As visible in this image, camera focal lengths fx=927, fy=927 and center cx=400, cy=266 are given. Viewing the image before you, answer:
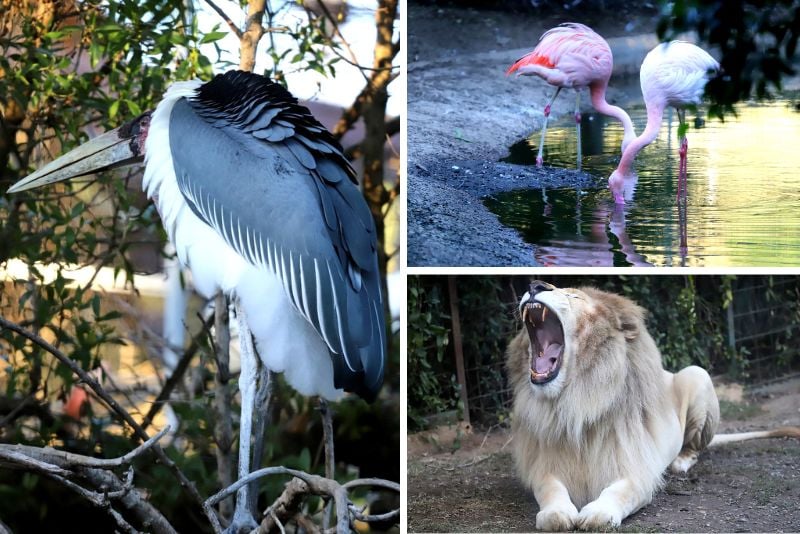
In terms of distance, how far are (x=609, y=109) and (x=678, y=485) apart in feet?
2.97

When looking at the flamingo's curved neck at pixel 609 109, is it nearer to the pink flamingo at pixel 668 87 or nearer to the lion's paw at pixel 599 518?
the pink flamingo at pixel 668 87

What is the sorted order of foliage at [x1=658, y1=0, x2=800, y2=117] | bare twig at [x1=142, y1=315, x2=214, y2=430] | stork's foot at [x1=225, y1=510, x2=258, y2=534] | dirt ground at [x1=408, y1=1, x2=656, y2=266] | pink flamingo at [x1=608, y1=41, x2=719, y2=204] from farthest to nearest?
1. bare twig at [x1=142, y1=315, x2=214, y2=430]
2. dirt ground at [x1=408, y1=1, x2=656, y2=266]
3. pink flamingo at [x1=608, y1=41, x2=719, y2=204]
4. stork's foot at [x1=225, y1=510, x2=258, y2=534]
5. foliage at [x1=658, y1=0, x2=800, y2=117]

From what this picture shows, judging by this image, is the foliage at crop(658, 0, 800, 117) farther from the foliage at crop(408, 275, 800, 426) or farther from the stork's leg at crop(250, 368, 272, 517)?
the stork's leg at crop(250, 368, 272, 517)

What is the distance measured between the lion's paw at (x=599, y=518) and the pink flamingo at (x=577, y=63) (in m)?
0.83

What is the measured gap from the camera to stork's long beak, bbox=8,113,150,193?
235cm

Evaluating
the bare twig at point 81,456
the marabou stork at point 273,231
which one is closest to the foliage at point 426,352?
the marabou stork at point 273,231

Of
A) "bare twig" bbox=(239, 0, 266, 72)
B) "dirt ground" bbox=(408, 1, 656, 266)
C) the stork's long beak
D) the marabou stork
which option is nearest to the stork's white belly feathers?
the marabou stork

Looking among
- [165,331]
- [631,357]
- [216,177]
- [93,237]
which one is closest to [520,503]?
[631,357]

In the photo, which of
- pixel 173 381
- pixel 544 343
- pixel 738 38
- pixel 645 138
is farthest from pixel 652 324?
pixel 173 381

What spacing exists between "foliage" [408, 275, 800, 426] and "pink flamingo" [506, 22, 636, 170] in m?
0.39

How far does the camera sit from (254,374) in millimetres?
2105

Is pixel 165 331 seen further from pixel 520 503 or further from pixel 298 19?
pixel 520 503

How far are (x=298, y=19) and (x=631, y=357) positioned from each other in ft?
4.72

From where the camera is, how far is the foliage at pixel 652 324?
2.23 metres
